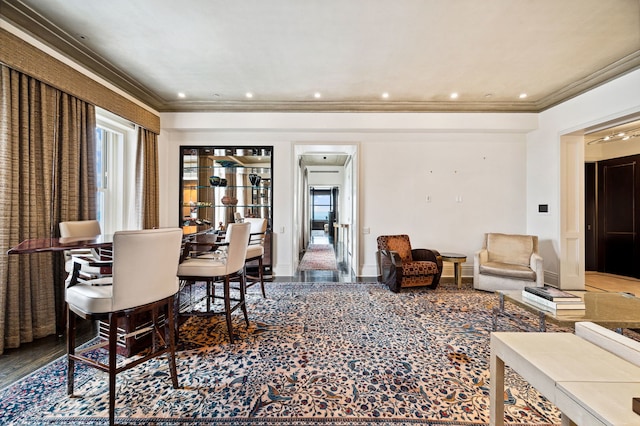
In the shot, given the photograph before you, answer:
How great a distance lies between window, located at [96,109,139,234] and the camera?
3627mm

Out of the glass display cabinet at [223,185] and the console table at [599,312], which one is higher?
the glass display cabinet at [223,185]

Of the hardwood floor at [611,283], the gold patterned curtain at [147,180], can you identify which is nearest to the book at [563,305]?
the hardwood floor at [611,283]

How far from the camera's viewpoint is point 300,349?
88.4 inches

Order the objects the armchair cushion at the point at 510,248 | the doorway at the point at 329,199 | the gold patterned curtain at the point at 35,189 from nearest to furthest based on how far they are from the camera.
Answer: the gold patterned curtain at the point at 35,189 → the armchair cushion at the point at 510,248 → the doorway at the point at 329,199

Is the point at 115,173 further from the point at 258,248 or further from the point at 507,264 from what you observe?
the point at 507,264

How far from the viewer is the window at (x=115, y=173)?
3.63m

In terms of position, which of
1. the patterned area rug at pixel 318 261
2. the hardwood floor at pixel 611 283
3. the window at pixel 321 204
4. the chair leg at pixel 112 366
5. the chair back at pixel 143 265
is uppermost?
the window at pixel 321 204

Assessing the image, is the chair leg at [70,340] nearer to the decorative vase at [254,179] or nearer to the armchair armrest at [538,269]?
the decorative vase at [254,179]

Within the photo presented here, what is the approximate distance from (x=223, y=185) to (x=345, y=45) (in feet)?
10.5

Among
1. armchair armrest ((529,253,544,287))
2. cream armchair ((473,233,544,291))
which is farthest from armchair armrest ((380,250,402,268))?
armchair armrest ((529,253,544,287))

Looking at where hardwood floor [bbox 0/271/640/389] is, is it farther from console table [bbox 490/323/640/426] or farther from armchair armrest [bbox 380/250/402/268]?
armchair armrest [bbox 380/250/402/268]

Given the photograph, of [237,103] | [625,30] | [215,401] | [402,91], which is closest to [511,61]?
[625,30]

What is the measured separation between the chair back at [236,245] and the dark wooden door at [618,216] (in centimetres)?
704

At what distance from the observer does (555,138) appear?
412 cm
